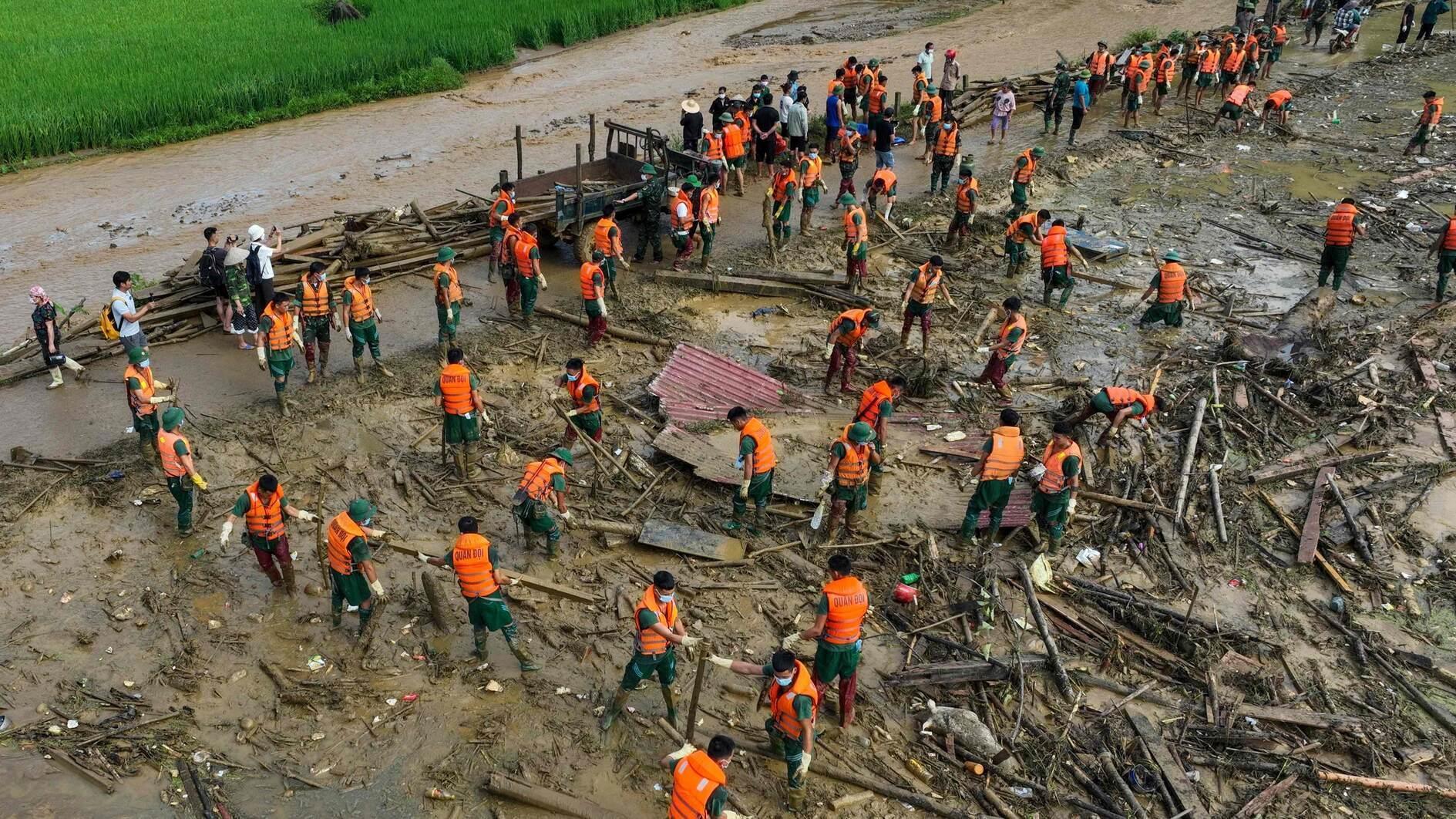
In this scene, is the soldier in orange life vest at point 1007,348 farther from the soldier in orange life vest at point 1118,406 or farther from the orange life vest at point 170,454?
the orange life vest at point 170,454

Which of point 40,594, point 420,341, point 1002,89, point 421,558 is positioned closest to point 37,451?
point 40,594

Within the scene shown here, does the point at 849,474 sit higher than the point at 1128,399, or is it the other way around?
the point at 1128,399

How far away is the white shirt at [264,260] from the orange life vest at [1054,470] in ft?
34.8

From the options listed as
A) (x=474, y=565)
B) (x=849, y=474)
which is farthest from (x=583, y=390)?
Result: (x=474, y=565)

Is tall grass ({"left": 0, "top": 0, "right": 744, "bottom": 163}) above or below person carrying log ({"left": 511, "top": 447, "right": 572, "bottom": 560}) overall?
above

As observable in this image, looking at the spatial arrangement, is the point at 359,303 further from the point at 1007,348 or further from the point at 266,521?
the point at 1007,348

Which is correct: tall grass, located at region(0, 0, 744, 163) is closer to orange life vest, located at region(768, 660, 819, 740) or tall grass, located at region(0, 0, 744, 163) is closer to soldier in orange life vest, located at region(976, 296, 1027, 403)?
soldier in orange life vest, located at region(976, 296, 1027, 403)

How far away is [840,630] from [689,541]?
2865 millimetres

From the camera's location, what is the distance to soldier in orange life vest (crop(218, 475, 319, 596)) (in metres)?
9.41

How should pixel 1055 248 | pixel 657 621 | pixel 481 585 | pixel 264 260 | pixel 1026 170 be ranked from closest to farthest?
1. pixel 657 621
2. pixel 481 585
3. pixel 264 260
4. pixel 1055 248
5. pixel 1026 170

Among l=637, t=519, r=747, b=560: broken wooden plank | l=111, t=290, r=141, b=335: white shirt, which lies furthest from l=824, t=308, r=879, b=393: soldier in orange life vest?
l=111, t=290, r=141, b=335: white shirt

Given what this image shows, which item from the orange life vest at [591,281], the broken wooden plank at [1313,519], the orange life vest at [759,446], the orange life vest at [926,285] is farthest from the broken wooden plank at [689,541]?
the broken wooden plank at [1313,519]

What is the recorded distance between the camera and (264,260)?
14086mm

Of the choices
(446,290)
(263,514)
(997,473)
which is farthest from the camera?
(446,290)
